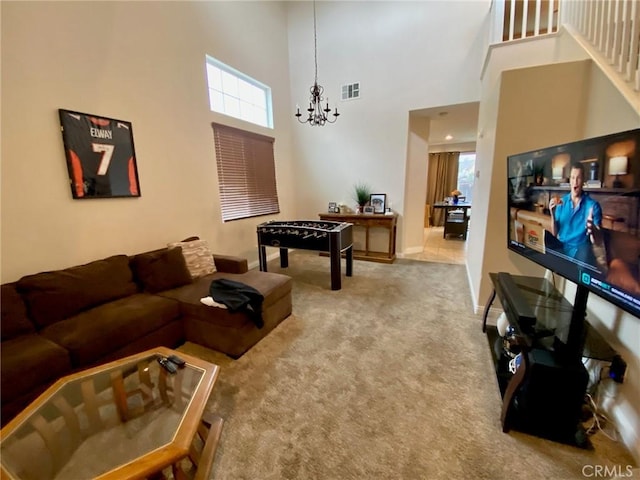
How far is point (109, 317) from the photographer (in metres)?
1.99

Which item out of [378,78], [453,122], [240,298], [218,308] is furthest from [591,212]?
[453,122]

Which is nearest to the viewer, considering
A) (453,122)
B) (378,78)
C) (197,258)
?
(197,258)

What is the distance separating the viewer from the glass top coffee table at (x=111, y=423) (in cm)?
108

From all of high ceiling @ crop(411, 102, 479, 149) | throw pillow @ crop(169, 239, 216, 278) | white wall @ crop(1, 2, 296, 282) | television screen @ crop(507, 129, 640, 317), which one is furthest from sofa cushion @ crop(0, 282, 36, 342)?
high ceiling @ crop(411, 102, 479, 149)

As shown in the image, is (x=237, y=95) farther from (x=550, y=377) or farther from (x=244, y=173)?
(x=550, y=377)

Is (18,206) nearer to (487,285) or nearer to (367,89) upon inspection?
(487,285)

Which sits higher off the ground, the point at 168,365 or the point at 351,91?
the point at 351,91

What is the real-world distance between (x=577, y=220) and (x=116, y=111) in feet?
12.1

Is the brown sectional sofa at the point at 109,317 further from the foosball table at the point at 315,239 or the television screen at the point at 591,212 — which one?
the television screen at the point at 591,212

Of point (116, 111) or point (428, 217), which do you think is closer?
point (116, 111)

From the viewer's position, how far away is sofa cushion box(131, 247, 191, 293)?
254cm

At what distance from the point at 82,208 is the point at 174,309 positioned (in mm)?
1254

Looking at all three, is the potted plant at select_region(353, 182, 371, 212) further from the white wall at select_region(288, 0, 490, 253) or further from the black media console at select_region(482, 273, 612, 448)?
the black media console at select_region(482, 273, 612, 448)

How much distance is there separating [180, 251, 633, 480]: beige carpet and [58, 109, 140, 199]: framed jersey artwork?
1696mm
